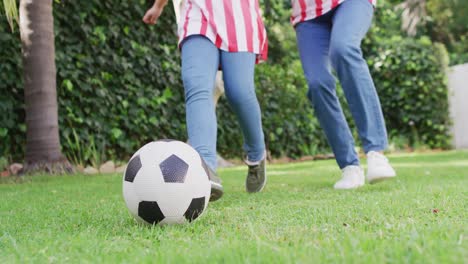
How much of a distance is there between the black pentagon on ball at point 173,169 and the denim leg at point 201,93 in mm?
652

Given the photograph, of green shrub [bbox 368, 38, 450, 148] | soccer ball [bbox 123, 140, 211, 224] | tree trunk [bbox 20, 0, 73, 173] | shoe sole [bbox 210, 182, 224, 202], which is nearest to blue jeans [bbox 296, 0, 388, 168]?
shoe sole [bbox 210, 182, 224, 202]

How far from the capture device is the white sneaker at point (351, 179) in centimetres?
333

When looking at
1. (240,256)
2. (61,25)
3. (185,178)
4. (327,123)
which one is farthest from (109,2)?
(240,256)

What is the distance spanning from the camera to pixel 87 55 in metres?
5.99

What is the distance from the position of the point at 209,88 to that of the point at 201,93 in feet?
0.21

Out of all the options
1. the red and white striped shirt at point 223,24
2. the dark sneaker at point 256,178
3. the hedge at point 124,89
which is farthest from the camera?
the hedge at point 124,89

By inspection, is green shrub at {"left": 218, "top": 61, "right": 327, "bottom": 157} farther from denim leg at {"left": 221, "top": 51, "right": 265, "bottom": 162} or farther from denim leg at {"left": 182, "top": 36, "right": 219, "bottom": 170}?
denim leg at {"left": 182, "top": 36, "right": 219, "bottom": 170}

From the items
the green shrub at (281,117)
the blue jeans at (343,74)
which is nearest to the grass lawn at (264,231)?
the blue jeans at (343,74)

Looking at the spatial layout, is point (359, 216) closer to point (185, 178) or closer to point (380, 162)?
point (185, 178)

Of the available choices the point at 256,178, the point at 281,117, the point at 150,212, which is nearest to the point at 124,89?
the point at 281,117

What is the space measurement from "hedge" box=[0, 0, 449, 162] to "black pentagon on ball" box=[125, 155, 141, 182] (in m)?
3.76

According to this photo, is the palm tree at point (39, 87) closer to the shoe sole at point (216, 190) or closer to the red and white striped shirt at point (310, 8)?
the red and white striped shirt at point (310, 8)

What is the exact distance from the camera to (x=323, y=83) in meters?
3.34

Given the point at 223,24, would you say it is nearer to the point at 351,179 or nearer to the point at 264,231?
the point at 351,179
